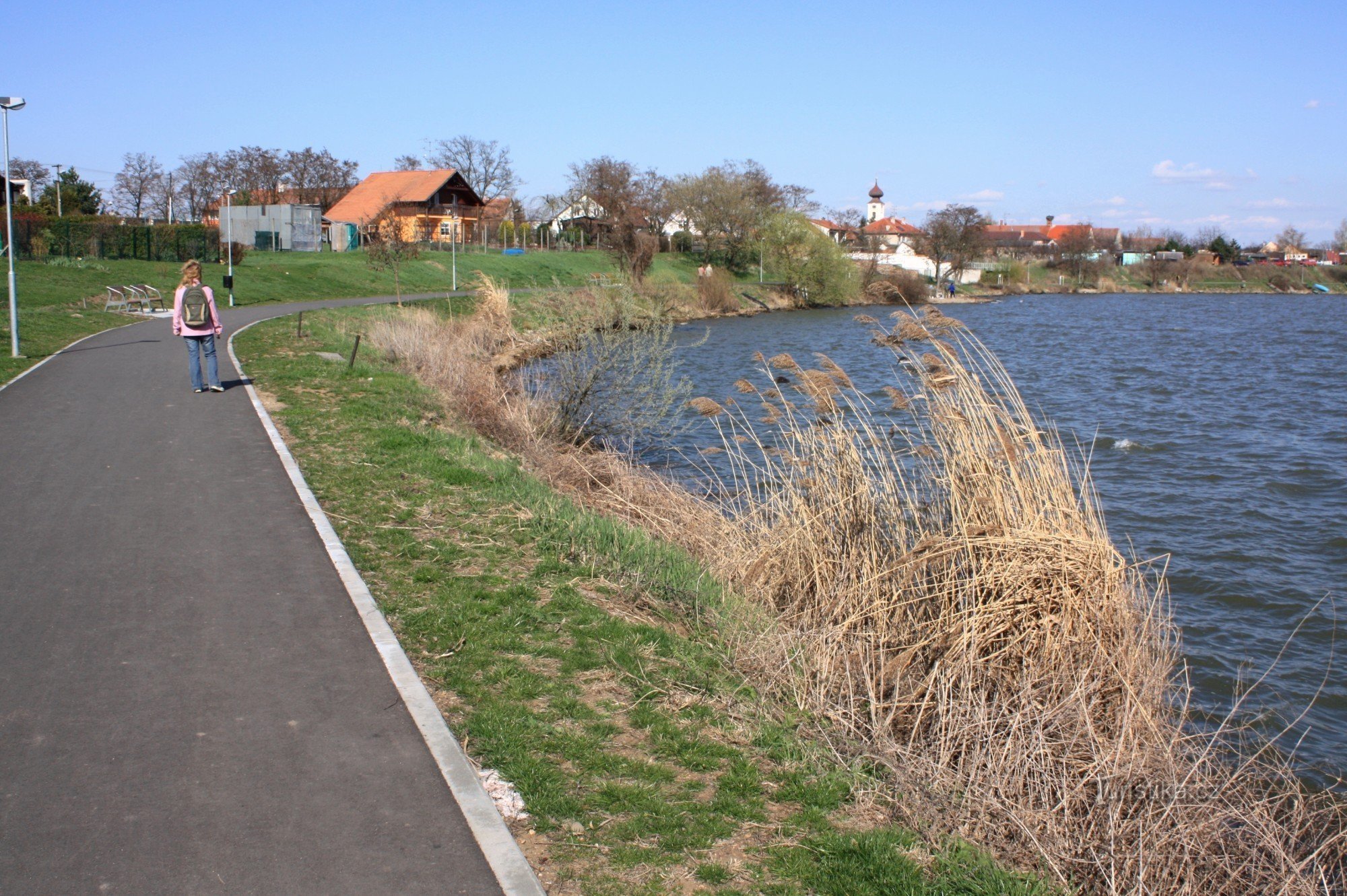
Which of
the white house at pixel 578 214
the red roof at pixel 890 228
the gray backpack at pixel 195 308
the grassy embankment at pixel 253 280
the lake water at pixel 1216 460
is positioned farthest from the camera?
the red roof at pixel 890 228

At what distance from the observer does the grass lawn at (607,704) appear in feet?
14.0

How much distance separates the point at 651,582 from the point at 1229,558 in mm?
8450

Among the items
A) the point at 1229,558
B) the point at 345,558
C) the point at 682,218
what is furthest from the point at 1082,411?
the point at 682,218

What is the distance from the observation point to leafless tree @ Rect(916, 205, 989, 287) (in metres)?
98.2

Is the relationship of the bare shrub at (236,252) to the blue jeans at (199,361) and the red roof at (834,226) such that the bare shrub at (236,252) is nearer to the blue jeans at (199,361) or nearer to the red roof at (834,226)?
the blue jeans at (199,361)

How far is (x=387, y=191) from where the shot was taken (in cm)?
7256

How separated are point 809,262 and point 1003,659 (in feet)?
196

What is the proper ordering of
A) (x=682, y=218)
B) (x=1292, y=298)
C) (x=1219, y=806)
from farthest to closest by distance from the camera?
(x=1292, y=298), (x=682, y=218), (x=1219, y=806)

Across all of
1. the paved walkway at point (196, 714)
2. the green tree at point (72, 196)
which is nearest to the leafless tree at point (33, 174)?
the green tree at point (72, 196)

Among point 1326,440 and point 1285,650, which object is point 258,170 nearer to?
point 1326,440

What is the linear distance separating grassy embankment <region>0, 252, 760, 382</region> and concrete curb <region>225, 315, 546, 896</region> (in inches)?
458

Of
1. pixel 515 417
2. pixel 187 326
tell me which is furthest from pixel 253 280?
pixel 515 417

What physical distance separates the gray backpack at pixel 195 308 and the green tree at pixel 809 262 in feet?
173

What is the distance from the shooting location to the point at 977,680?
6.13 meters
